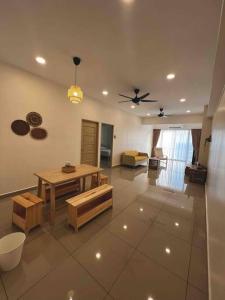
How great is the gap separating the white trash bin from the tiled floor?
0.07m

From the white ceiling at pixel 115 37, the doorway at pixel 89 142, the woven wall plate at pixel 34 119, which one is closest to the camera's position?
the white ceiling at pixel 115 37

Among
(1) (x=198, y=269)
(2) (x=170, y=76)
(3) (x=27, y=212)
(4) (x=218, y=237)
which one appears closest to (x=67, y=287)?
(3) (x=27, y=212)

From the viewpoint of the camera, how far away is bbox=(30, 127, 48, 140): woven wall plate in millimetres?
3257

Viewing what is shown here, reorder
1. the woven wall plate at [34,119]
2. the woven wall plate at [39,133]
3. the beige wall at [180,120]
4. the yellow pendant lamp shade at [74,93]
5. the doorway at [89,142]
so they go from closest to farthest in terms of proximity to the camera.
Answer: the yellow pendant lamp shade at [74,93], the woven wall plate at [34,119], the woven wall plate at [39,133], the doorway at [89,142], the beige wall at [180,120]

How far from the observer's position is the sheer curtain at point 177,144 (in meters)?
9.01

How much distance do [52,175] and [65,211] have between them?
2.49 ft

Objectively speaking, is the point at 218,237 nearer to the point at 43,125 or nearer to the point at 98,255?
the point at 98,255

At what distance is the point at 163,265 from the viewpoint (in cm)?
151

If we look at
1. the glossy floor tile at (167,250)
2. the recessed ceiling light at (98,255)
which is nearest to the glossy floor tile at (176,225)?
the glossy floor tile at (167,250)

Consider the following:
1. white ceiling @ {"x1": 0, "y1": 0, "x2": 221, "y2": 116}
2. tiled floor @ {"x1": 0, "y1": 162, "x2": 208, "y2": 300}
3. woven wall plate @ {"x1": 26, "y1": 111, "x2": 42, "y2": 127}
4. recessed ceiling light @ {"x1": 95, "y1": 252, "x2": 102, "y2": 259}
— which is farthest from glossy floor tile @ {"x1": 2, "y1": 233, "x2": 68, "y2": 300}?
white ceiling @ {"x1": 0, "y1": 0, "x2": 221, "y2": 116}

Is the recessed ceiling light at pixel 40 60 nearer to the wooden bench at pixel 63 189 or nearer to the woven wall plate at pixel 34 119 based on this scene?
the woven wall plate at pixel 34 119

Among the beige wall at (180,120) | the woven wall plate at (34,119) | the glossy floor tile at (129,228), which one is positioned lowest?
the glossy floor tile at (129,228)

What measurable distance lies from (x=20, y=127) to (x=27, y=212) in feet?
6.65

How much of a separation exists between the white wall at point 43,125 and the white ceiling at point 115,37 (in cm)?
39
